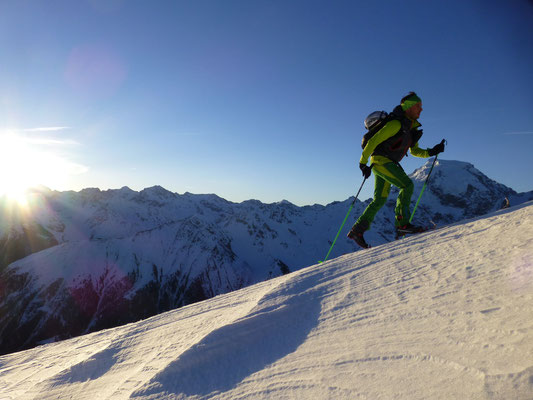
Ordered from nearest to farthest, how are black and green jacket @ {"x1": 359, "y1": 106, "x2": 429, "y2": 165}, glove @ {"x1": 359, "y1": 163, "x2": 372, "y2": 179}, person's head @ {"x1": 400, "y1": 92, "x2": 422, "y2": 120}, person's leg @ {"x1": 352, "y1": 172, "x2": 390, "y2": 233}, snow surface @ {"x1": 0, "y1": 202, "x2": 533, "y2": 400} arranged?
snow surface @ {"x1": 0, "y1": 202, "x2": 533, "y2": 400}, black and green jacket @ {"x1": 359, "y1": 106, "x2": 429, "y2": 165}, person's head @ {"x1": 400, "y1": 92, "x2": 422, "y2": 120}, glove @ {"x1": 359, "y1": 163, "x2": 372, "y2": 179}, person's leg @ {"x1": 352, "y1": 172, "x2": 390, "y2": 233}

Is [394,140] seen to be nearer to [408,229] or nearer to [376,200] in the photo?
[376,200]

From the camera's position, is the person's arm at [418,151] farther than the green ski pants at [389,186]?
Yes

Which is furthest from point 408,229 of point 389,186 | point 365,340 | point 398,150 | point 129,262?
point 129,262

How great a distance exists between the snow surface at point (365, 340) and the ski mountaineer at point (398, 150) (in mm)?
2299

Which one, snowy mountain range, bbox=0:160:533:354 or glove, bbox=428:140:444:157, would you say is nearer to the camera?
glove, bbox=428:140:444:157

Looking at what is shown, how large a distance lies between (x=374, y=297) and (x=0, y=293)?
4485 inches

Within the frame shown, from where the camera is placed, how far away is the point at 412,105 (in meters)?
5.80

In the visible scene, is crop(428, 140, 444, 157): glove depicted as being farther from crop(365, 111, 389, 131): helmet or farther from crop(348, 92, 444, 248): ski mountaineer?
crop(365, 111, 389, 131): helmet

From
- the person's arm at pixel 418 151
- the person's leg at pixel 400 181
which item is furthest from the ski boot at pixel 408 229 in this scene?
the person's arm at pixel 418 151

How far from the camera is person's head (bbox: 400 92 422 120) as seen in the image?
19.0ft

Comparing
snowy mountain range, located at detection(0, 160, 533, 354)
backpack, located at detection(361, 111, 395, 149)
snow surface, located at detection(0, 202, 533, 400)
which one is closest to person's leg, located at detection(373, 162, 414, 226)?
backpack, located at detection(361, 111, 395, 149)

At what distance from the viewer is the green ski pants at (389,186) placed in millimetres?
5883

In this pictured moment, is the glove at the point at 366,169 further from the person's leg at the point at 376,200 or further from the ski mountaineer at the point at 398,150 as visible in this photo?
the person's leg at the point at 376,200

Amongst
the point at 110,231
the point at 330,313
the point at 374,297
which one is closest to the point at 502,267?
the point at 374,297
